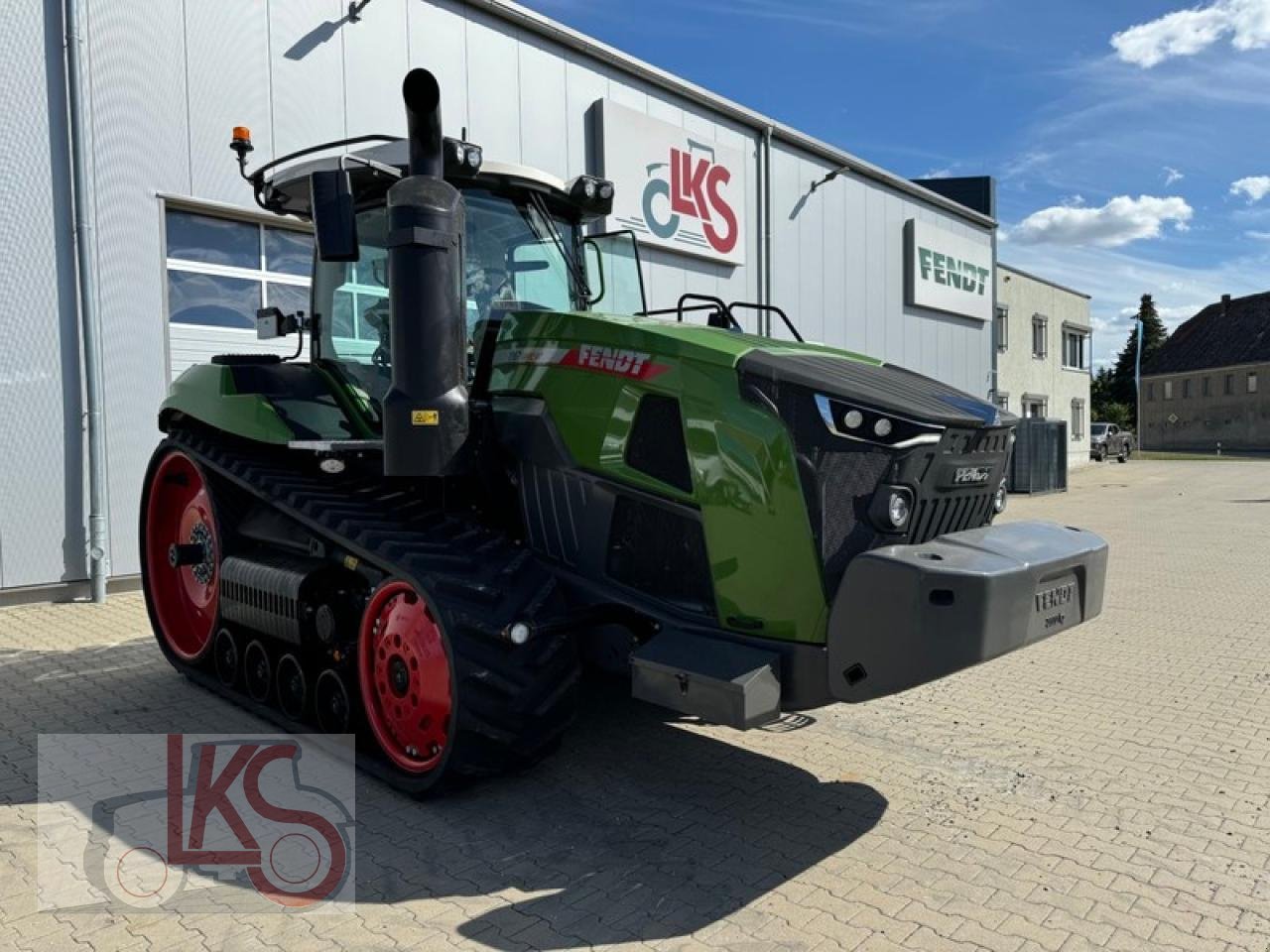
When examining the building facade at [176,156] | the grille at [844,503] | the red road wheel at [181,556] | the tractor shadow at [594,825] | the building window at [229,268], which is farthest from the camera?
the building window at [229,268]

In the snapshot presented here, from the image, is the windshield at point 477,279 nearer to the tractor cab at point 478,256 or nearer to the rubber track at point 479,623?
the tractor cab at point 478,256

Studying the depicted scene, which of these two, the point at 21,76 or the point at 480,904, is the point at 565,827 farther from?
the point at 21,76

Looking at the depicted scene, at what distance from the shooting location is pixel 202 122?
8758mm

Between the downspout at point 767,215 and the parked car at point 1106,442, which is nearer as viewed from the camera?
the downspout at point 767,215

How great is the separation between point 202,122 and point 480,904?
8.08 metres

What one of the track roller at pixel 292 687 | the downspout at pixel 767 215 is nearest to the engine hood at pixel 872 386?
the track roller at pixel 292 687

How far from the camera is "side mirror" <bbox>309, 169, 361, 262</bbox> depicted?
3.60 metres

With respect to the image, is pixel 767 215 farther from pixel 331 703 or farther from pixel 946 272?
pixel 331 703

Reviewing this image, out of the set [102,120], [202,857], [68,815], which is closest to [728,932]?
[202,857]

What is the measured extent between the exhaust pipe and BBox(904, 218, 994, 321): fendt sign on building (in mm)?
17644

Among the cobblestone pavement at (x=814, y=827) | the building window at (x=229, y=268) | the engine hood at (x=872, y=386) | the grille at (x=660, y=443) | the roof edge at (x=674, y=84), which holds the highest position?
the roof edge at (x=674, y=84)

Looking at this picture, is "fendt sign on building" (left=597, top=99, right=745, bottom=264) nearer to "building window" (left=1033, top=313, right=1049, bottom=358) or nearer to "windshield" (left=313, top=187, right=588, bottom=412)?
"windshield" (left=313, top=187, right=588, bottom=412)

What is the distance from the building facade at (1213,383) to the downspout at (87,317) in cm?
6268

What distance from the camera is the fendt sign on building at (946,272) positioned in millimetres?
19828
